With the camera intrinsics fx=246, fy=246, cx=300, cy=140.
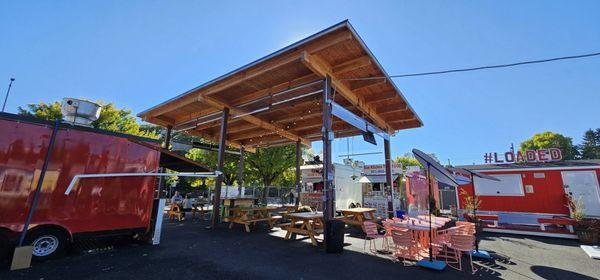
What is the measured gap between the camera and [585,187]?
405 inches

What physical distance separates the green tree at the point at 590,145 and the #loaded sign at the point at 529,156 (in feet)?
143

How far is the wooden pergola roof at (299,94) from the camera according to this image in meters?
6.69

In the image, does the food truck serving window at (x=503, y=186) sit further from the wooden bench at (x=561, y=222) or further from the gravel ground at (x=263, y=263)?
the gravel ground at (x=263, y=263)

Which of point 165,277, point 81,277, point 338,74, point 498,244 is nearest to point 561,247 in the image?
point 498,244

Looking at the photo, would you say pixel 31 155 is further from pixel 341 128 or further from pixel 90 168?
pixel 341 128

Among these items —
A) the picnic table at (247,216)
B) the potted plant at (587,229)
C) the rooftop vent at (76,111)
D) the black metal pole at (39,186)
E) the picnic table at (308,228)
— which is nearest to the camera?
the black metal pole at (39,186)

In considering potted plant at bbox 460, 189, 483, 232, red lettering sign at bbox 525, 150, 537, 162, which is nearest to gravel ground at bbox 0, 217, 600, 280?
potted plant at bbox 460, 189, 483, 232

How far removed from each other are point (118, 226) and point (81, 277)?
1.82m

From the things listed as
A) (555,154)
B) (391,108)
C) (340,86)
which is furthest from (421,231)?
(555,154)

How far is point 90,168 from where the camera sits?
17.3 ft

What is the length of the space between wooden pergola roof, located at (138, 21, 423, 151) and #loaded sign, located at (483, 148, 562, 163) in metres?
5.29

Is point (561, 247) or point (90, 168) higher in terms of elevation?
point (90, 168)

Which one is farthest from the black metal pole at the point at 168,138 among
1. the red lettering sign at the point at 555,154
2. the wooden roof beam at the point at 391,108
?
the red lettering sign at the point at 555,154

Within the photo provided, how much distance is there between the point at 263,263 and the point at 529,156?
14708mm
